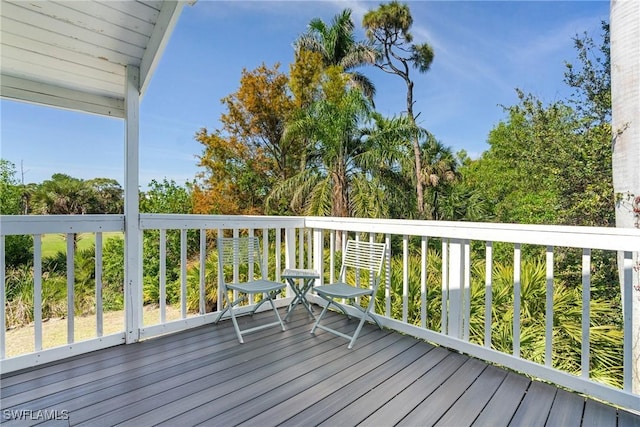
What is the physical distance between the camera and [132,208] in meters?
2.77

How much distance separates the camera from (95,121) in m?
9.26

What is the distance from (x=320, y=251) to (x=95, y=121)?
882 cm

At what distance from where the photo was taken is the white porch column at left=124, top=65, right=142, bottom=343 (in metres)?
2.72

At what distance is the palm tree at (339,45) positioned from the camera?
13078mm

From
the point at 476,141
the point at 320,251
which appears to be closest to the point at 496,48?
the point at 476,141

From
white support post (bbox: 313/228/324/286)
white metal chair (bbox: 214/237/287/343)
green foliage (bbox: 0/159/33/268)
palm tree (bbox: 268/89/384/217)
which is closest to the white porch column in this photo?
white metal chair (bbox: 214/237/287/343)

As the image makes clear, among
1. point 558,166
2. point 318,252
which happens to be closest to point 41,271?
point 318,252

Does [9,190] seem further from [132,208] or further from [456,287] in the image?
[456,287]

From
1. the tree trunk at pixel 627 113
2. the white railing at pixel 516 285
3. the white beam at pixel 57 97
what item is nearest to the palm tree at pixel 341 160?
the white railing at pixel 516 285

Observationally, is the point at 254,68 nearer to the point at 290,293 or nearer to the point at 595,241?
the point at 290,293

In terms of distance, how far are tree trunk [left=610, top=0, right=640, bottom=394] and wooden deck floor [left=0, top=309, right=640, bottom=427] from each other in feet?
5.84

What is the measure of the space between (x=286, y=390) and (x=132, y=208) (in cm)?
194

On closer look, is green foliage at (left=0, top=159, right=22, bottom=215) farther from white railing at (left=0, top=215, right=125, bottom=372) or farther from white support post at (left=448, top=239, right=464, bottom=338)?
white support post at (left=448, top=239, right=464, bottom=338)

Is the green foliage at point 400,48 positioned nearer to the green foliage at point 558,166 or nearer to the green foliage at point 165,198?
the green foliage at point 558,166
